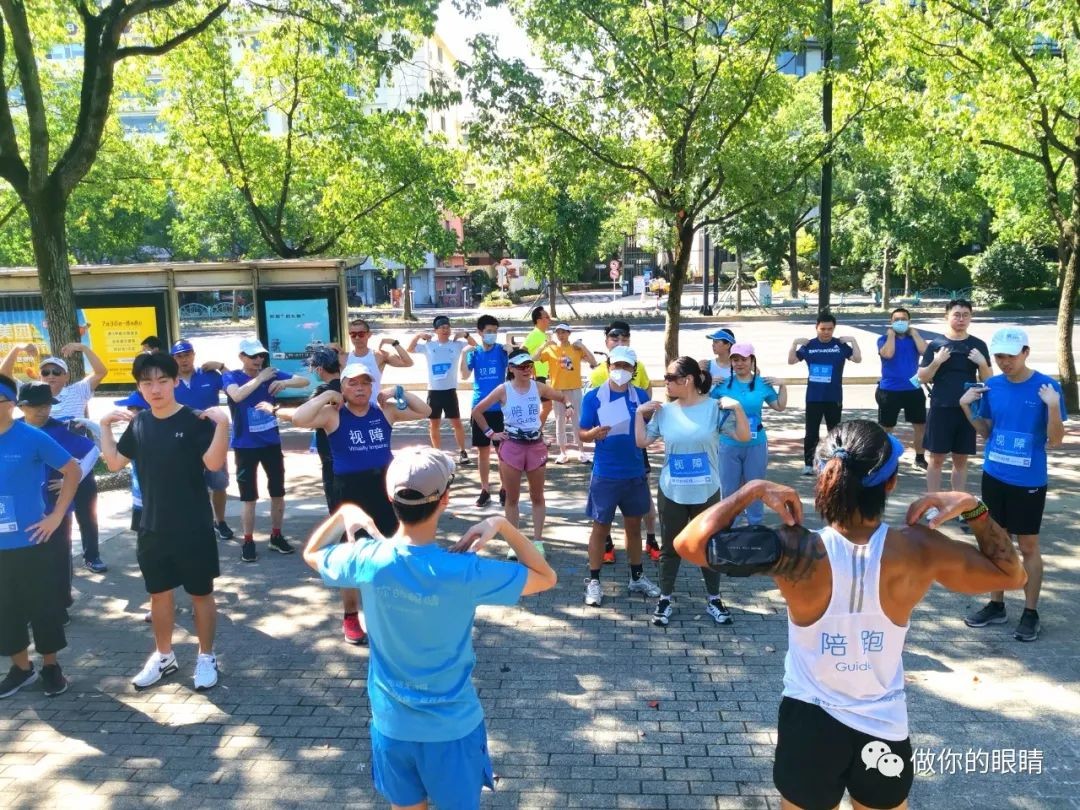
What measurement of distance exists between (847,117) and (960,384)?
540 centimetres

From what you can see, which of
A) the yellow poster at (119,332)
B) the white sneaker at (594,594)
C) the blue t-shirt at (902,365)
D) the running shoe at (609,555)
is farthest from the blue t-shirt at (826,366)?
the yellow poster at (119,332)

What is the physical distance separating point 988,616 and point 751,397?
2.37 meters

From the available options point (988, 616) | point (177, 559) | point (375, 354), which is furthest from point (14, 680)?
point (988, 616)

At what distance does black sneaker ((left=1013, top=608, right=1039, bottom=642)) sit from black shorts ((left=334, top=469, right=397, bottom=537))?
4.20 metres

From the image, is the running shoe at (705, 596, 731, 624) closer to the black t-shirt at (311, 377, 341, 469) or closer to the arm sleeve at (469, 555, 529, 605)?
the black t-shirt at (311, 377, 341, 469)

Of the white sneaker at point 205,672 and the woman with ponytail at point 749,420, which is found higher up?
the woman with ponytail at point 749,420

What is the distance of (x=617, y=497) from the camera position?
602cm

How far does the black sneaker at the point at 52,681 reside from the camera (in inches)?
197

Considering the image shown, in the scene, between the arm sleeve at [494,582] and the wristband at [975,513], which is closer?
the wristband at [975,513]

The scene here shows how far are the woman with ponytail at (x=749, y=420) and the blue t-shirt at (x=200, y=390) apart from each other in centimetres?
466

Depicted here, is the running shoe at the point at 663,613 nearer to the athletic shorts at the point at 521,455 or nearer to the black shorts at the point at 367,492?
the athletic shorts at the point at 521,455

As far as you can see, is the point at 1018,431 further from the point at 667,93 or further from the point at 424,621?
the point at 667,93

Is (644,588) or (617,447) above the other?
(617,447)

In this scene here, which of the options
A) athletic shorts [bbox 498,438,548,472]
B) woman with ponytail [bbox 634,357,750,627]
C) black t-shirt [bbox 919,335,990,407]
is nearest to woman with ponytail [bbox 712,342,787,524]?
woman with ponytail [bbox 634,357,750,627]
